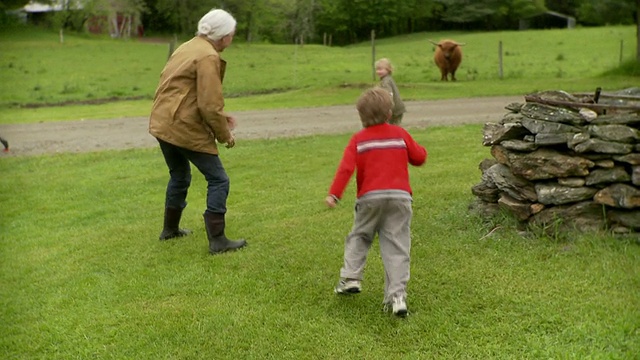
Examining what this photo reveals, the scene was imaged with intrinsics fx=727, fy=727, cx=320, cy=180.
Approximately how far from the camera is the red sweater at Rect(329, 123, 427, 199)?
500 centimetres

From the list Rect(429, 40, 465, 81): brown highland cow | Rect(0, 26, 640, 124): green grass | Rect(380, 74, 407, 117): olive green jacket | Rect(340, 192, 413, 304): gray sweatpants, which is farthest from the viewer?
Rect(429, 40, 465, 81): brown highland cow

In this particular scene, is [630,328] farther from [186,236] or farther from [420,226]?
[186,236]

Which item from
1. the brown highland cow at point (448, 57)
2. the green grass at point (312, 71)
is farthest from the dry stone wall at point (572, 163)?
the brown highland cow at point (448, 57)

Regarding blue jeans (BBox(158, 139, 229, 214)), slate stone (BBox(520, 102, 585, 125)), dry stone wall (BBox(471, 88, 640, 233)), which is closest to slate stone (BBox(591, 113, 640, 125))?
dry stone wall (BBox(471, 88, 640, 233))

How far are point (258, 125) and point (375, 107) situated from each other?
12146 mm

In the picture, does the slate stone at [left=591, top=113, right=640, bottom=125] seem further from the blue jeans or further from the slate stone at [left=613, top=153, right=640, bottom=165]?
the blue jeans

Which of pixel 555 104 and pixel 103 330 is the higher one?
pixel 555 104

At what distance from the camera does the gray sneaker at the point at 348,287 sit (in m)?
5.21

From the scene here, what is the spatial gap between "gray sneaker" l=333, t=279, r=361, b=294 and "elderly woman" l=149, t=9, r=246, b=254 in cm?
178

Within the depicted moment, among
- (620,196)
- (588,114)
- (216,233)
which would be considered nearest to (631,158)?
(620,196)

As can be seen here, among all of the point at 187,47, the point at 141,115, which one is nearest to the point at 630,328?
the point at 187,47

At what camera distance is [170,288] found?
5.80 metres

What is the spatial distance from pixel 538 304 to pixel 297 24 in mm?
48636

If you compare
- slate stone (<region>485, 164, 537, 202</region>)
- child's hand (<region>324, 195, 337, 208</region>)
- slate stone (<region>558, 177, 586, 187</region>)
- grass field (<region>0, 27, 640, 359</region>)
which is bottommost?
grass field (<region>0, 27, 640, 359</region>)
